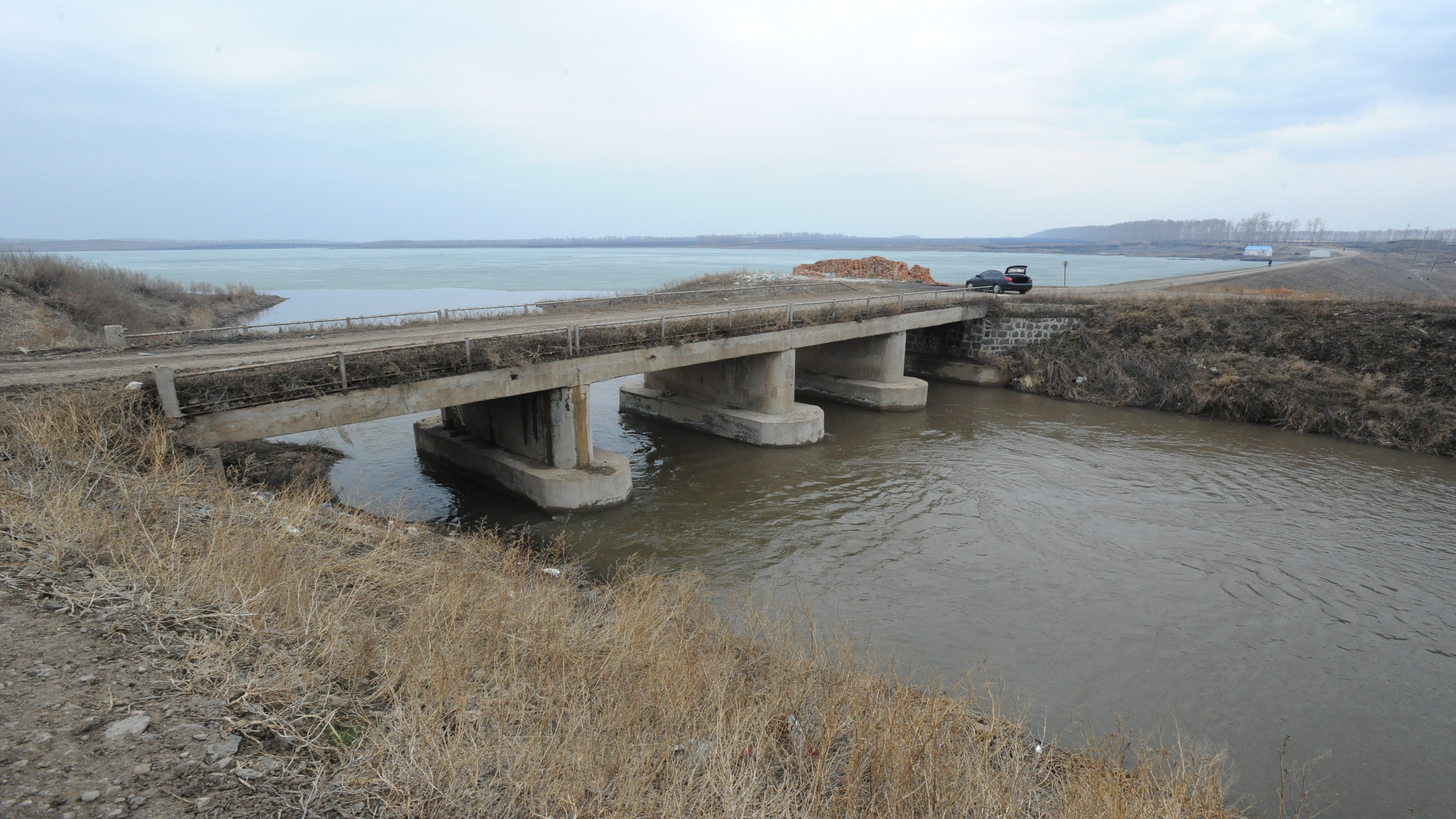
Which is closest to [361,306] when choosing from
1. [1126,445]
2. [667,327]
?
[667,327]

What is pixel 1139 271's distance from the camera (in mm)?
105750

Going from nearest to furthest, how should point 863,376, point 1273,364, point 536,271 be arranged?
point 1273,364 → point 863,376 → point 536,271

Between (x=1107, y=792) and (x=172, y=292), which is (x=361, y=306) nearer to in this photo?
(x=172, y=292)

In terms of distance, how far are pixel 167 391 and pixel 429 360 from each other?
4.58 m

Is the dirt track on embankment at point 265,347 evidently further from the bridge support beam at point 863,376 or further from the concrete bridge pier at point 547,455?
the bridge support beam at point 863,376

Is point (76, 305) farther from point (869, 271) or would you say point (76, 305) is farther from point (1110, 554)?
point (869, 271)

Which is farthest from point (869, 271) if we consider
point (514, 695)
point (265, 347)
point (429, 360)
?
point (514, 695)

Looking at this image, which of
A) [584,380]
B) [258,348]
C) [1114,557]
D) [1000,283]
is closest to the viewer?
[1114,557]

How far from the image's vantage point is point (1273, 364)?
27.3 meters

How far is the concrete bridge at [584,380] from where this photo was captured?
1309 centimetres

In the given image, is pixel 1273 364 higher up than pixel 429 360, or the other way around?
pixel 429 360

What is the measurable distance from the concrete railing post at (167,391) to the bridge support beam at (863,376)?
21.3 meters

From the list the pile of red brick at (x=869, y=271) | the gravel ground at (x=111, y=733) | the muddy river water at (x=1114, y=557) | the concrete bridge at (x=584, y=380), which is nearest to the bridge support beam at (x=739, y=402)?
the concrete bridge at (x=584, y=380)

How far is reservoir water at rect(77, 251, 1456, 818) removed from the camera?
9969 millimetres
